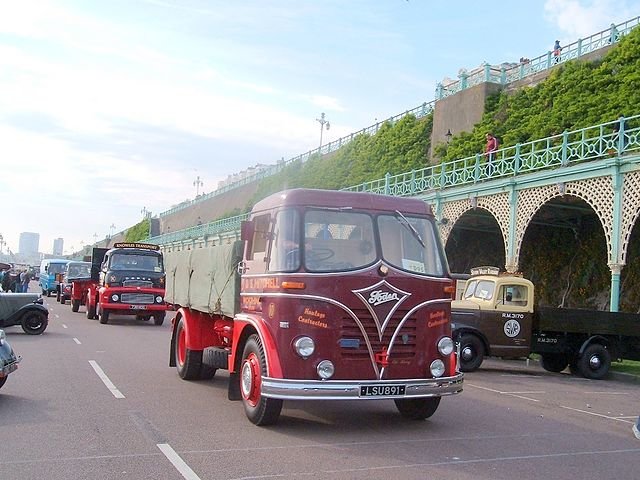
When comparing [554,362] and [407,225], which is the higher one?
[407,225]

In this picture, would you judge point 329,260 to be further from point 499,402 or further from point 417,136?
point 417,136

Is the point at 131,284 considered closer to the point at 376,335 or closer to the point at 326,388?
the point at 376,335

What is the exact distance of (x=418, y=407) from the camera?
349 inches

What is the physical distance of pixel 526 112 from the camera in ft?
106

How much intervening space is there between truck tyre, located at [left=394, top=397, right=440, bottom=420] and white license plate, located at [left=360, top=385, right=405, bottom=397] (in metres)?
0.95

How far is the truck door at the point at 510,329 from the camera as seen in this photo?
15438 mm

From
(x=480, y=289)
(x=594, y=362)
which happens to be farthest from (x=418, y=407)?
(x=594, y=362)

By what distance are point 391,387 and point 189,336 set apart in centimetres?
458

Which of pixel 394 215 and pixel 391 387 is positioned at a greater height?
pixel 394 215

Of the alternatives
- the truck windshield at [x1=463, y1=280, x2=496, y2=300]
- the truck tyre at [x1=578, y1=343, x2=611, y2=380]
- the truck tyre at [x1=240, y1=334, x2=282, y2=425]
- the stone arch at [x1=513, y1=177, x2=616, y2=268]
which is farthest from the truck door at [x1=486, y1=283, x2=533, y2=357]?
the truck tyre at [x1=240, y1=334, x2=282, y2=425]

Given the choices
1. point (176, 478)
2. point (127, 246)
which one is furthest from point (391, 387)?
point (127, 246)

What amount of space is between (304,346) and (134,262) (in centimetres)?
1826

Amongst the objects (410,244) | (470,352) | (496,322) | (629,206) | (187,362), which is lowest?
(187,362)

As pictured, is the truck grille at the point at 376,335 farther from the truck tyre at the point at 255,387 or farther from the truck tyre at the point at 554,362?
the truck tyre at the point at 554,362
